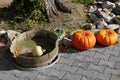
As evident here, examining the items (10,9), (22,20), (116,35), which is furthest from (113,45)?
(10,9)

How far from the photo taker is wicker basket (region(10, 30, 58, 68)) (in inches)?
213

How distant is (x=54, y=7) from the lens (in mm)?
7043

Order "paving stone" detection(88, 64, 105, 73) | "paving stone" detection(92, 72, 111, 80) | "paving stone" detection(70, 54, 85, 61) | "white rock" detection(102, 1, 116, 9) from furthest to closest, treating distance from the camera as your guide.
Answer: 1. "white rock" detection(102, 1, 116, 9)
2. "paving stone" detection(70, 54, 85, 61)
3. "paving stone" detection(88, 64, 105, 73)
4. "paving stone" detection(92, 72, 111, 80)

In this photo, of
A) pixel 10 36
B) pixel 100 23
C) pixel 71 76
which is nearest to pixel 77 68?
pixel 71 76

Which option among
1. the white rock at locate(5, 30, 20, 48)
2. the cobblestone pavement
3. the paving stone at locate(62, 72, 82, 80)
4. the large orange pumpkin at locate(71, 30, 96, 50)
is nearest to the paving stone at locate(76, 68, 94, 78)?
the cobblestone pavement

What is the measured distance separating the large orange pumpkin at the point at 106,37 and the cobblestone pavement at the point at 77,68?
0.14 meters

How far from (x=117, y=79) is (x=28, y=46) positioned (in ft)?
6.45

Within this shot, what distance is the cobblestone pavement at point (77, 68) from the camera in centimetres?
530

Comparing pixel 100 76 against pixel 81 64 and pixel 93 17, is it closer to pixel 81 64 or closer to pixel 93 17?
pixel 81 64

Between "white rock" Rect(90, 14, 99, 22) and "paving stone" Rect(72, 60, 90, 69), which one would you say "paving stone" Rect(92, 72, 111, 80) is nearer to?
"paving stone" Rect(72, 60, 90, 69)

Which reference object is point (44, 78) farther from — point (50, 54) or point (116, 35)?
point (116, 35)

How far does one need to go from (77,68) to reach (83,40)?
0.70m

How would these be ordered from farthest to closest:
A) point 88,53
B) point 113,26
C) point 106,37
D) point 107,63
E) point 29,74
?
point 113,26, point 106,37, point 88,53, point 107,63, point 29,74

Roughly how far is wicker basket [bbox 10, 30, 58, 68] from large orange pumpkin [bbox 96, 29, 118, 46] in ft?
3.20
